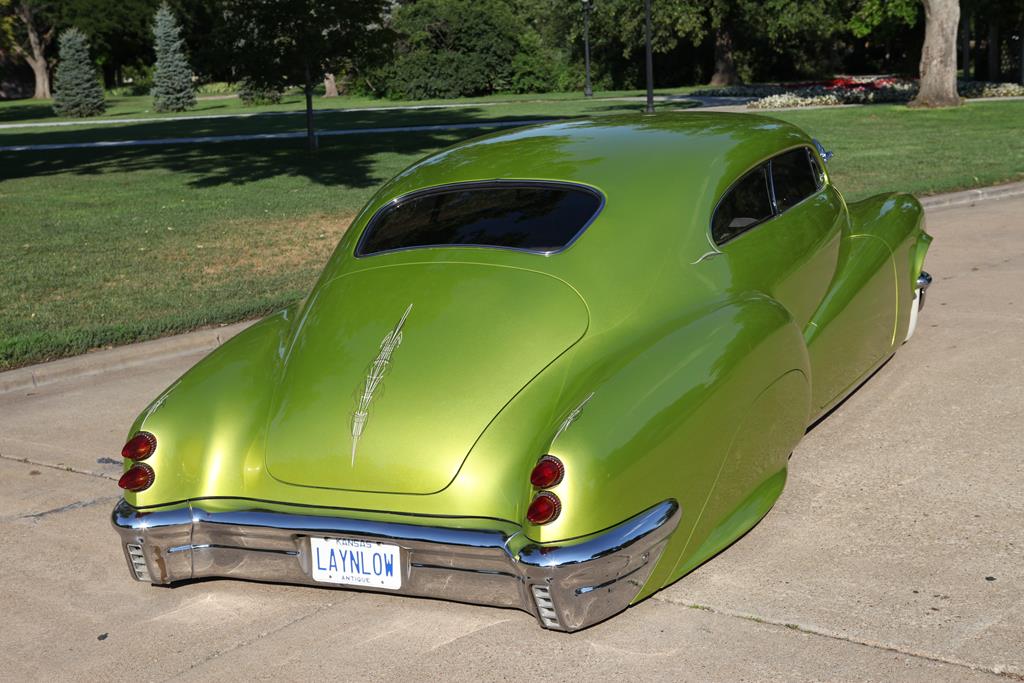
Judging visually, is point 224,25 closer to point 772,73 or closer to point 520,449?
point 520,449

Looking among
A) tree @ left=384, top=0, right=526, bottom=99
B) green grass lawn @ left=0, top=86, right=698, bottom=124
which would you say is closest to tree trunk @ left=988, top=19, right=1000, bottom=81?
green grass lawn @ left=0, top=86, right=698, bottom=124

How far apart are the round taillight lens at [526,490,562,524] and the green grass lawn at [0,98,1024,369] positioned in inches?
215

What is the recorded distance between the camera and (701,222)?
5.10 m

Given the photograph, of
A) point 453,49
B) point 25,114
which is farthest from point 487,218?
point 453,49

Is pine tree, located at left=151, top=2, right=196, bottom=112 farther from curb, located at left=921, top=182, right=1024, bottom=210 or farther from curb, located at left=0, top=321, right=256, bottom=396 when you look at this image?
curb, located at left=0, top=321, right=256, bottom=396

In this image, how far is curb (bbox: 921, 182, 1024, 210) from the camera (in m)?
12.6

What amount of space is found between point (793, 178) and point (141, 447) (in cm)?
332

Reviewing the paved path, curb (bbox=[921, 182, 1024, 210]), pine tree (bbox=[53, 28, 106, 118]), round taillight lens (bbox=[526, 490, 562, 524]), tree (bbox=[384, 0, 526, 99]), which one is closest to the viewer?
round taillight lens (bbox=[526, 490, 562, 524])

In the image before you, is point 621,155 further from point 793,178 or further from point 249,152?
point 249,152

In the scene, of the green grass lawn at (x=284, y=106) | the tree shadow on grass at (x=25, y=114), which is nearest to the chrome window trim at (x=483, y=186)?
the green grass lawn at (x=284, y=106)

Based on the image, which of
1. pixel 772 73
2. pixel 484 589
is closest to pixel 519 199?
pixel 484 589

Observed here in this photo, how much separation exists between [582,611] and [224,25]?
66.3 ft

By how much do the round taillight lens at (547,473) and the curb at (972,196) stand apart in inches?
Answer: 380

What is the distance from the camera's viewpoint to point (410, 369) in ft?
14.7
